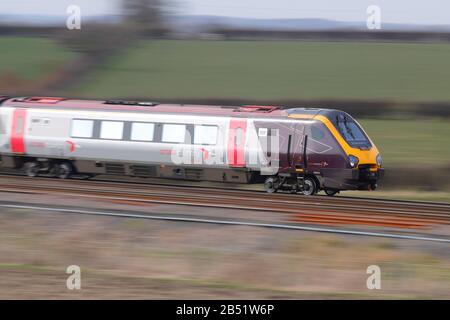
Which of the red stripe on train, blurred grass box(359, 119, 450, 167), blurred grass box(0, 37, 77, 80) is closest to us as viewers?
the red stripe on train

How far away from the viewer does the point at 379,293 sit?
11266 millimetres

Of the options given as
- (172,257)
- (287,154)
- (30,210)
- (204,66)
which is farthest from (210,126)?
(204,66)

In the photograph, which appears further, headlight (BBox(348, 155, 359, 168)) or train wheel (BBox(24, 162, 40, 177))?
train wheel (BBox(24, 162, 40, 177))

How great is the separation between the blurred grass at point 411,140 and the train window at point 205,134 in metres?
7.78

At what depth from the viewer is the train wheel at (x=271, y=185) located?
2220 centimetres

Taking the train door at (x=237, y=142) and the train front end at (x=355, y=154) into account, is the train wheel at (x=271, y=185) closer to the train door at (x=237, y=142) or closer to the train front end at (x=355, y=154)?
the train door at (x=237, y=142)

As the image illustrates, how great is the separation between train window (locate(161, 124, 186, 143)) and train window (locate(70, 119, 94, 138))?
92.2 inches

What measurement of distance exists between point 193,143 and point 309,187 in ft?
11.5

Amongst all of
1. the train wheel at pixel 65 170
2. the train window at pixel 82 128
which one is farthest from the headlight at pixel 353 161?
the train wheel at pixel 65 170

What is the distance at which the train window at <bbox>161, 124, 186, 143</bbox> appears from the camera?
893 inches

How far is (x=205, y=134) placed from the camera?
22344mm

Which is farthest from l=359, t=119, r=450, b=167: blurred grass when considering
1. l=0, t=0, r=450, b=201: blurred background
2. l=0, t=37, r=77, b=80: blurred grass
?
l=0, t=37, r=77, b=80: blurred grass

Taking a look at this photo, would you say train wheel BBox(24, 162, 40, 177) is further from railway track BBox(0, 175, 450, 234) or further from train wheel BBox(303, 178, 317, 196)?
train wheel BBox(303, 178, 317, 196)

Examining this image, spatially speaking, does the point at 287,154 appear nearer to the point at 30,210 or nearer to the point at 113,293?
the point at 30,210
